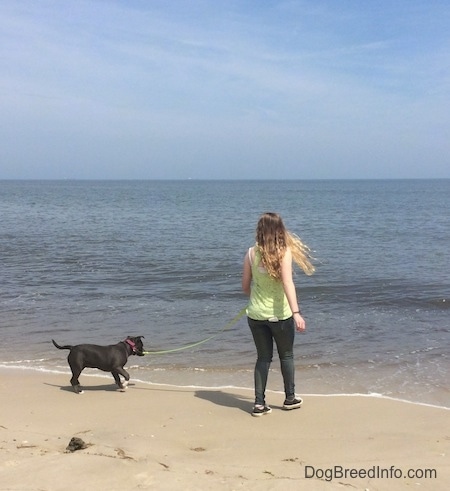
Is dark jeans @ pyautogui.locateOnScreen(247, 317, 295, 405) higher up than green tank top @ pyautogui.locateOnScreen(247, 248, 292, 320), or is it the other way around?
green tank top @ pyautogui.locateOnScreen(247, 248, 292, 320)

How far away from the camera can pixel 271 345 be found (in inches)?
217

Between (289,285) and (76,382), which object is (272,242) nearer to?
(289,285)

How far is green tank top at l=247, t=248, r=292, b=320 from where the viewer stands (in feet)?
17.6

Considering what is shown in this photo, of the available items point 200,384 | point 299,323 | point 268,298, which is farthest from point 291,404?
point 200,384

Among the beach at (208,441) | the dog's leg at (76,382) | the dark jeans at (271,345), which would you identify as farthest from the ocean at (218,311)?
the dog's leg at (76,382)

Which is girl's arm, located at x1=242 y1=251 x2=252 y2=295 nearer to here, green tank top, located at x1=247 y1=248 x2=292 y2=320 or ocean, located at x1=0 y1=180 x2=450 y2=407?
green tank top, located at x1=247 y1=248 x2=292 y2=320

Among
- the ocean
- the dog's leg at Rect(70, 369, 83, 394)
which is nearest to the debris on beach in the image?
the dog's leg at Rect(70, 369, 83, 394)

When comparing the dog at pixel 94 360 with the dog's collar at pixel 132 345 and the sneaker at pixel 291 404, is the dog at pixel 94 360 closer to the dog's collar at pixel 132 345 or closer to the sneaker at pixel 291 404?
the dog's collar at pixel 132 345

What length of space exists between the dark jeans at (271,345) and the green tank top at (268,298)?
70 mm

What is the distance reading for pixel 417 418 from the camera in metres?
5.44

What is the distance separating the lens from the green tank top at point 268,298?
536 cm

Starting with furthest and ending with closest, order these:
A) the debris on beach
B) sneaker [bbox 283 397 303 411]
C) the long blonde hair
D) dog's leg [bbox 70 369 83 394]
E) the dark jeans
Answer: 1. dog's leg [bbox 70 369 83 394]
2. sneaker [bbox 283 397 303 411]
3. the dark jeans
4. the long blonde hair
5. the debris on beach

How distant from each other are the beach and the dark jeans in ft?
0.94

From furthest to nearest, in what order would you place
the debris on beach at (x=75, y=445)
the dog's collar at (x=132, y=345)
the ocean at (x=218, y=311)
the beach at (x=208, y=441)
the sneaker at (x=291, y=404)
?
the ocean at (x=218, y=311) → the dog's collar at (x=132, y=345) → the sneaker at (x=291, y=404) → the debris on beach at (x=75, y=445) → the beach at (x=208, y=441)
